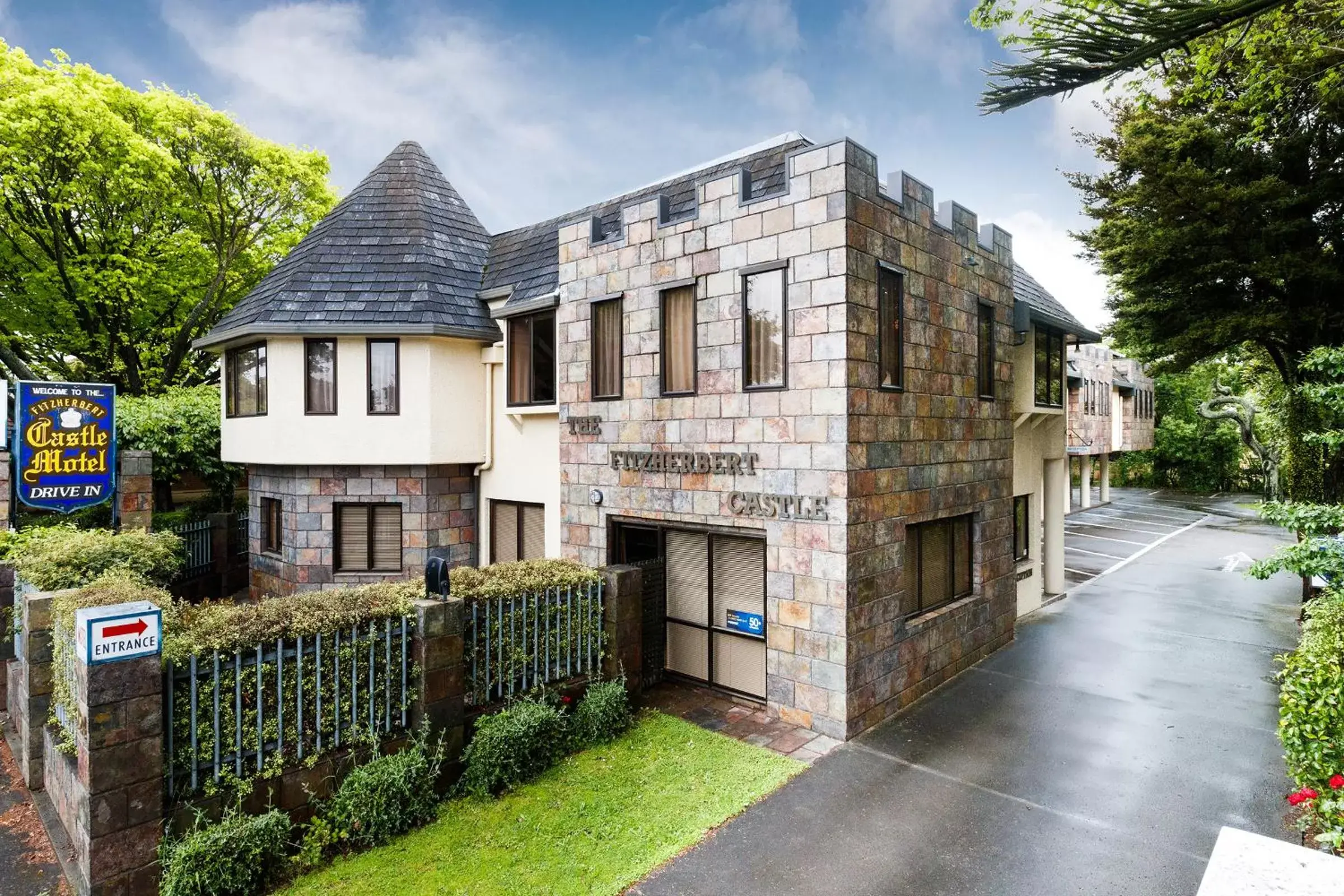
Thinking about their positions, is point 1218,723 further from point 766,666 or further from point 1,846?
point 1,846

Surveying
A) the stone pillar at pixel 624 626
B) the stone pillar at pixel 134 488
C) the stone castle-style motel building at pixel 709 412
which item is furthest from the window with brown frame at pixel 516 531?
the stone pillar at pixel 134 488

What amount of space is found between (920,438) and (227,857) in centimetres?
836

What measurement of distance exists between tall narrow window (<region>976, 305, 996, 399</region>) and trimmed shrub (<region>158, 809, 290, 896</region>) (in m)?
10.4

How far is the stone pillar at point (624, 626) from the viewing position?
811 cm

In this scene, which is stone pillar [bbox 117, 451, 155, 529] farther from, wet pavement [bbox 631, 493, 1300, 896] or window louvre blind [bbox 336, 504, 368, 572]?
wet pavement [bbox 631, 493, 1300, 896]

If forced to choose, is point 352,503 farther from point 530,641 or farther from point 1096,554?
point 1096,554

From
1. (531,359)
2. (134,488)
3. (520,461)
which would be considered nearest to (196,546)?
(134,488)

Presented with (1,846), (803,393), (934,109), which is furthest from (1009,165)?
(1,846)

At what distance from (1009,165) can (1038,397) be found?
14.5 feet

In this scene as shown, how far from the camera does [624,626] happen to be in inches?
324

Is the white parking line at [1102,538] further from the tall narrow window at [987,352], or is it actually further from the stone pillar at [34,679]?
the stone pillar at [34,679]

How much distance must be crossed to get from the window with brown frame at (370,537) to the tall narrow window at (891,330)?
9.54 meters

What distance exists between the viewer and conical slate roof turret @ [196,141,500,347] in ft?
41.0

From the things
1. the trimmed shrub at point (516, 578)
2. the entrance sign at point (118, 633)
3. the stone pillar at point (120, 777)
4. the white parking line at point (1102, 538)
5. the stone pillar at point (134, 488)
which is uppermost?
the stone pillar at point (134, 488)
